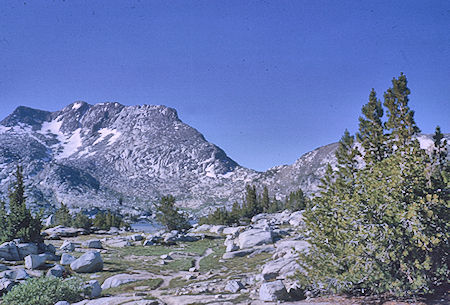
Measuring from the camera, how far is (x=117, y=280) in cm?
2703

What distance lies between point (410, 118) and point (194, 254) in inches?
1351

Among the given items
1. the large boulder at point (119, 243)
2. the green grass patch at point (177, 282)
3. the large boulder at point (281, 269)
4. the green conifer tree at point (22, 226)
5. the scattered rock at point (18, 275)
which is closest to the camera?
the large boulder at point (281, 269)

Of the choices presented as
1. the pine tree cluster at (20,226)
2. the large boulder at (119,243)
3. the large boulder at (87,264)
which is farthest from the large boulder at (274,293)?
the large boulder at (119,243)

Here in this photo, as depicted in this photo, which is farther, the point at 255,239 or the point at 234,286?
the point at 255,239

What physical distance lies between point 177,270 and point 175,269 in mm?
750

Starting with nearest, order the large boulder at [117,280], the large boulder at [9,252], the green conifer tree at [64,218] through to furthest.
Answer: the large boulder at [117,280], the large boulder at [9,252], the green conifer tree at [64,218]

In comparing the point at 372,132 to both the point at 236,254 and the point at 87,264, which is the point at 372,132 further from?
the point at 87,264

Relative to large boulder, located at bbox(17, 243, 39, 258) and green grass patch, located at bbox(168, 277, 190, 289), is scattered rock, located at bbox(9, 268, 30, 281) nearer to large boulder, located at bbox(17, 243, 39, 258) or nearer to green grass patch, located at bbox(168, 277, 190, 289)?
green grass patch, located at bbox(168, 277, 190, 289)

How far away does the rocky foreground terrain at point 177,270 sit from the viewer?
1811 centimetres

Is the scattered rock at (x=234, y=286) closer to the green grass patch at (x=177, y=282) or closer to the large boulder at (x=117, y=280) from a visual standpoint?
the green grass patch at (x=177, y=282)

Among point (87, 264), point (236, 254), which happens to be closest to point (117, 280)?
point (87, 264)

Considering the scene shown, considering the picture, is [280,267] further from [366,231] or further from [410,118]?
[410,118]

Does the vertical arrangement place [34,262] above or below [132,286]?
above

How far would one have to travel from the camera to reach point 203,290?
2122cm
